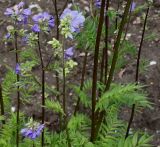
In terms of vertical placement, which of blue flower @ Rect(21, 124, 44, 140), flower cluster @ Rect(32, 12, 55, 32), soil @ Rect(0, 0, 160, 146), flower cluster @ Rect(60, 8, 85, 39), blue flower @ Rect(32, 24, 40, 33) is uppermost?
flower cluster @ Rect(60, 8, 85, 39)

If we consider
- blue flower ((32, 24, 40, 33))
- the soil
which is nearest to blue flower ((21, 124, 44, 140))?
blue flower ((32, 24, 40, 33))

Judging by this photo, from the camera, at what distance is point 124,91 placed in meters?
1.98

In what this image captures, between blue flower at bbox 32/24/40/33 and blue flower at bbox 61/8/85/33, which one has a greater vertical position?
blue flower at bbox 61/8/85/33

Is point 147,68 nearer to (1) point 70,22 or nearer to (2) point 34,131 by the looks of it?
(2) point 34,131

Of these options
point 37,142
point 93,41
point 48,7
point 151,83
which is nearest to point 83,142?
point 37,142

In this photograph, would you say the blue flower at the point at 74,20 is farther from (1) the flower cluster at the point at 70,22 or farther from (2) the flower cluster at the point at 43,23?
(2) the flower cluster at the point at 43,23

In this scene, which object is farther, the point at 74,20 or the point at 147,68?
the point at 147,68

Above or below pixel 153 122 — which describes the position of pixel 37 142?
above

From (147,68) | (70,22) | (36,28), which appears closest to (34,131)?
(36,28)

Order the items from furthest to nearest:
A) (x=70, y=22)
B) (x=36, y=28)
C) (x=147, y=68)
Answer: (x=147, y=68)
(x=36, y=28)
(x=70, y=22)

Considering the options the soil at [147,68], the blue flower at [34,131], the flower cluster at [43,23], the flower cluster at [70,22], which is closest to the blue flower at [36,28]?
the flower cluster at [43,23]

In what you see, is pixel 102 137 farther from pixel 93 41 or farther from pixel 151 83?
pixel 151 83

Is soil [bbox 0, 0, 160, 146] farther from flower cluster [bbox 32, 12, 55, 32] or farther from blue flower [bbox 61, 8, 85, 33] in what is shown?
blue flower [bbox 61, 8, 85, 33]

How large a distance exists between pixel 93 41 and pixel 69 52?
0.12 metres
